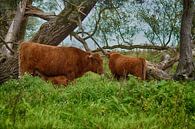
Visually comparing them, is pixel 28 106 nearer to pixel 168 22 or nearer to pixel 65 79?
pixel 65 79

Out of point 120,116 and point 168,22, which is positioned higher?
point 168,22

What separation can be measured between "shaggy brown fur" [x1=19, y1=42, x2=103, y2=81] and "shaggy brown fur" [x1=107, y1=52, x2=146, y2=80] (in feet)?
6.25

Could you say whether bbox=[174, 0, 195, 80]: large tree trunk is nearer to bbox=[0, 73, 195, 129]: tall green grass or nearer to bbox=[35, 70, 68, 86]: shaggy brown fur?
bbox=[0, 73, 195, 129]: tall green grass

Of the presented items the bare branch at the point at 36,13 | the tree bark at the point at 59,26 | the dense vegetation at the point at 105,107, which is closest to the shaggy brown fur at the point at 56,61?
the tree bark at the point at 59,26

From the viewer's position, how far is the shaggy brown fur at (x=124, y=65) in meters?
17.3

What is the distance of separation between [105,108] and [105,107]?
0.21 feet

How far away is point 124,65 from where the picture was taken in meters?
18.1

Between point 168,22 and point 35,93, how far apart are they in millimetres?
10266

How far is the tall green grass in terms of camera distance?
7117 mm

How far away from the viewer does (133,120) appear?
24.7ft

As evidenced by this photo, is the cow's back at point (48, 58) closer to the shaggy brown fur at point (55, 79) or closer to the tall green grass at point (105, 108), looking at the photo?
the shaggy brown fur at point (55, 79)

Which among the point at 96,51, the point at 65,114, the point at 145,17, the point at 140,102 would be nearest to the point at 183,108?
the point at 140,102

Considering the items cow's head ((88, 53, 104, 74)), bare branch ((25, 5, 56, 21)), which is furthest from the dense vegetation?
cow's head ((88, 53, 104, 74))

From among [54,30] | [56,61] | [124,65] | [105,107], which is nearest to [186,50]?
[54,30]
